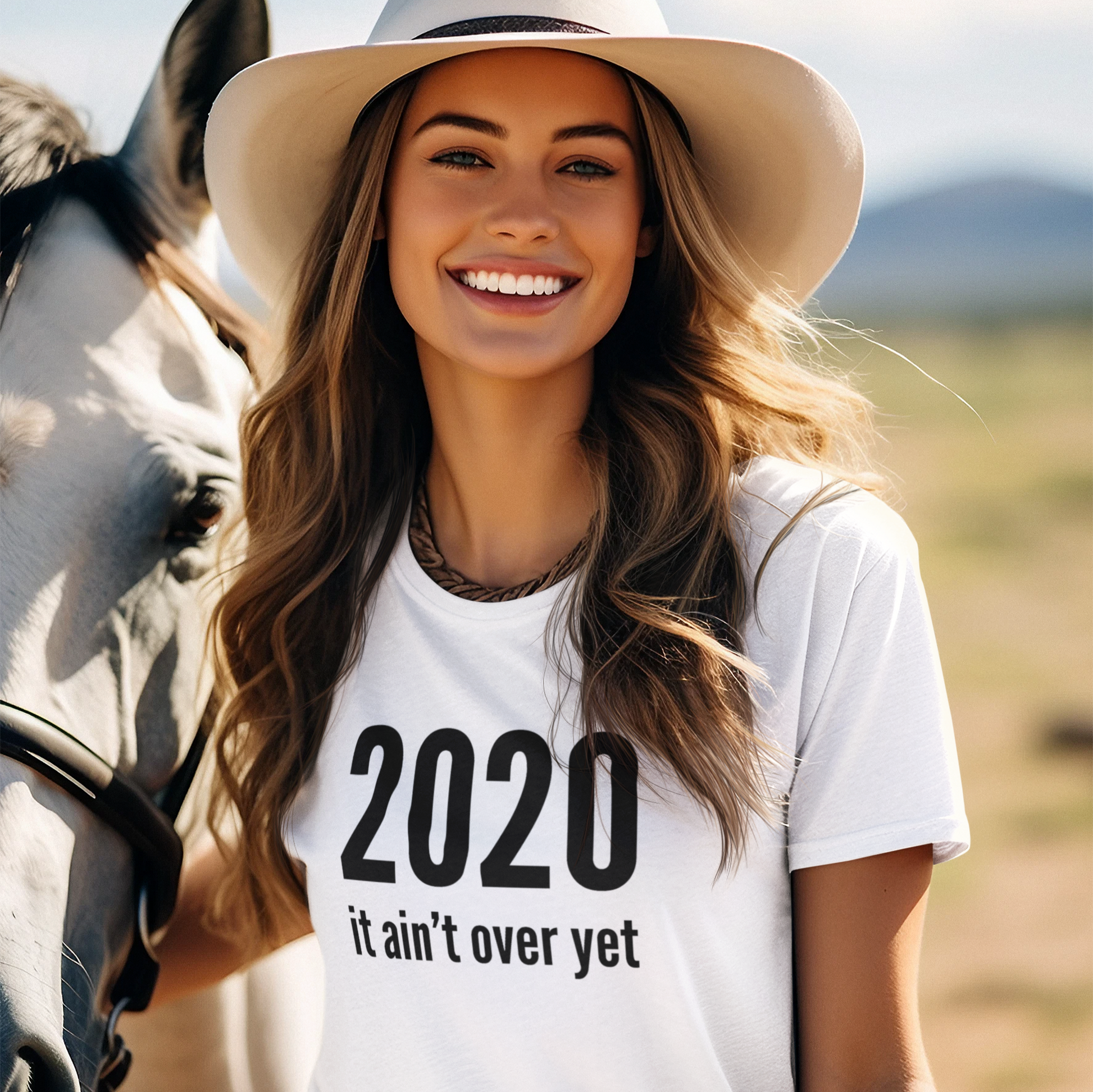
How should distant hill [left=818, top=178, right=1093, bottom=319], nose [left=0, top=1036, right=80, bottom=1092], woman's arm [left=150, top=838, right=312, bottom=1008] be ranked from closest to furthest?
nose [left=0, top=1036, right=80, bottom=1092]
woman's arm [left=150, top=838, right=312, bottom=1008]
distant hill [left=818, top=178, right=1093, bottom=319]

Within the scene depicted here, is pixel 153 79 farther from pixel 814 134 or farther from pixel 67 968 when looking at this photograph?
pixel 67 968

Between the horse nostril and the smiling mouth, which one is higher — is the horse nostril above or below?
below

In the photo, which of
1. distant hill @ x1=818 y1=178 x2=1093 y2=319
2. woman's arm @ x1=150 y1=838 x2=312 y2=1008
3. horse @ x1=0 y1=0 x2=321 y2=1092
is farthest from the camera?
distant hill @ x1=818 y1=178 x2=1093 y2=319

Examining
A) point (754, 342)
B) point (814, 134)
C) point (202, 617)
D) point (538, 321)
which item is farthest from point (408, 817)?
point (814, 134)

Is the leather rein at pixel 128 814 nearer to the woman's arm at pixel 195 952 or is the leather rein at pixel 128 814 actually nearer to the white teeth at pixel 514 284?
the woman's arm at pixel 195 952

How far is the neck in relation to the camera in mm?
1556

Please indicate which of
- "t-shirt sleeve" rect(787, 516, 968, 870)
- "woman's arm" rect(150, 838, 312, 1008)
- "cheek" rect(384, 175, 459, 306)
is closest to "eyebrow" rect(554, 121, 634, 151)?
"cheek" rect(384, 175, 459, 306)

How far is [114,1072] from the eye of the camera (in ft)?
4.94

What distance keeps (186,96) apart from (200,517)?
1.98 ft

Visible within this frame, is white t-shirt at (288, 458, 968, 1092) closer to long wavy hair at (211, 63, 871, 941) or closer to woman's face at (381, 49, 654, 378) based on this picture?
long wavy hair at (211, 63, 871, 941)

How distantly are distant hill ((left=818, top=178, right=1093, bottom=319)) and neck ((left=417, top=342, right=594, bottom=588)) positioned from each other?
108 feet

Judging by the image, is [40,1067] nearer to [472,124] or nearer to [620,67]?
[472,124]

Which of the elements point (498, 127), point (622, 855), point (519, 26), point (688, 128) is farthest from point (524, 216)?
point (622, 855)

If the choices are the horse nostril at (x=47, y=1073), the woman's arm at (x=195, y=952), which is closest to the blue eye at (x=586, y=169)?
the woman's arm at (x=195, y=952)
